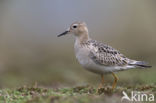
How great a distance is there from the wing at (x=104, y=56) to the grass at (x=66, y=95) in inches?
31.4

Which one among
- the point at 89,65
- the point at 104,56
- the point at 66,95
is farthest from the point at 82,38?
the point at 66,95

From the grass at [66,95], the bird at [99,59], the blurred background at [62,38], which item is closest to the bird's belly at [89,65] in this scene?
the bird at [99,59]

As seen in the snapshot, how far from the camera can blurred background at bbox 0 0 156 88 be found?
1655 centimetres

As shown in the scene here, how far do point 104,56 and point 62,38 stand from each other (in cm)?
1933

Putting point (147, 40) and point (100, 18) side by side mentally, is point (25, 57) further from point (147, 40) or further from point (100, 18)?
point (100, 18)

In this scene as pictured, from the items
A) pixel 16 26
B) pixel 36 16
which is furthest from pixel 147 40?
pixel 36 16

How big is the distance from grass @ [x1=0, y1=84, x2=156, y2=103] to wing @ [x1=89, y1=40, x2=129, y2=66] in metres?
0.80

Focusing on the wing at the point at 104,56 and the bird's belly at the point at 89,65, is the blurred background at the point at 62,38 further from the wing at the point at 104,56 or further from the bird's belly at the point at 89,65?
the bird's belly at the point at 89,65

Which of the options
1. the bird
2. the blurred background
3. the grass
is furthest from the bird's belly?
the blurred background

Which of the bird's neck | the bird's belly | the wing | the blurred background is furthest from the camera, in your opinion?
the blurred background

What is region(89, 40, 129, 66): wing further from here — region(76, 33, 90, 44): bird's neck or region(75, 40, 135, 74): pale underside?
region(76, 33, 90, 44): bird's neck

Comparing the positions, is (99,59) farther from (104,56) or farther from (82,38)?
(82,38)

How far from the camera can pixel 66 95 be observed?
359 inches

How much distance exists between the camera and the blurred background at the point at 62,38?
16547 millimetres
